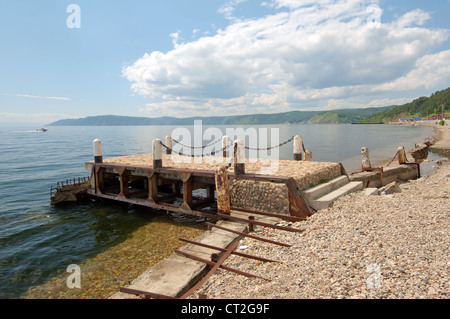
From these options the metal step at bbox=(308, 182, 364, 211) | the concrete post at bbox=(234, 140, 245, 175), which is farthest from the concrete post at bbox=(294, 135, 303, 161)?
the concrete post at bbox=(234, 140, 245, 175)

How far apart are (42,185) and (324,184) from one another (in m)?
24.2

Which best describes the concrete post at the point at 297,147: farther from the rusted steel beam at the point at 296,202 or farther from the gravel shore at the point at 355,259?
the gravel shore at the point at 355,259

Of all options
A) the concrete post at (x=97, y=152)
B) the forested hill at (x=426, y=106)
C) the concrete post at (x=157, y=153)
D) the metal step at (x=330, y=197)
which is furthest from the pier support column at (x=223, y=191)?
the forested hill at (x=426, y=106)

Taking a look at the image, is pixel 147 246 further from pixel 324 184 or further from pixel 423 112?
pixel 423 112

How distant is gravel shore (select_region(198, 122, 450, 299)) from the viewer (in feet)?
14.3

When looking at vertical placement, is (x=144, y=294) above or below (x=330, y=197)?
below

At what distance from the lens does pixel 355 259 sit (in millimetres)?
5289

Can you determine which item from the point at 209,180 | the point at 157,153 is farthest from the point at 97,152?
the point at 209,180

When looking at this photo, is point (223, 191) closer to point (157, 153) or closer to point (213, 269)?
point (213, 269)

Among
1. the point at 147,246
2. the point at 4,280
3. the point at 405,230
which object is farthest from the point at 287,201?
the point at 4,280

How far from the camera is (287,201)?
905cm

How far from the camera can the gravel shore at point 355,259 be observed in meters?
4.37

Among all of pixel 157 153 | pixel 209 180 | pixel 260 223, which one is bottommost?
pixel 260 223

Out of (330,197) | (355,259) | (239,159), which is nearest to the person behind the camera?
(355,259)
